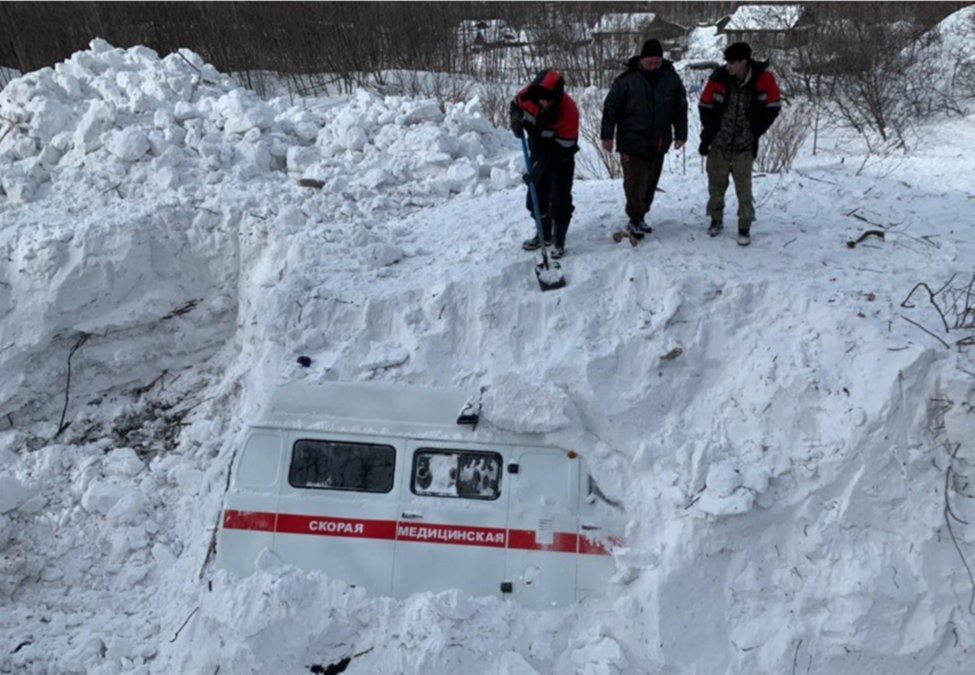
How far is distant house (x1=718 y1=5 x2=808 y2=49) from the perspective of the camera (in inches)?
808

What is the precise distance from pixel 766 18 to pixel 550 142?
18.6m

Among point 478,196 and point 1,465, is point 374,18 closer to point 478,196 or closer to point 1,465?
point 478,196

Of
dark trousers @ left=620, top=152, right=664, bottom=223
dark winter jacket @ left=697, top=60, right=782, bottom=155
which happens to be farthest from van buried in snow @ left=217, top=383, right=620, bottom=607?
dark winter jacket @ left=697, top=60, right=782, bottom=155

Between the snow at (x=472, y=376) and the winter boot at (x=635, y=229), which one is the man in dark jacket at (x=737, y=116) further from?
the winter boot at (x=635, y=229)

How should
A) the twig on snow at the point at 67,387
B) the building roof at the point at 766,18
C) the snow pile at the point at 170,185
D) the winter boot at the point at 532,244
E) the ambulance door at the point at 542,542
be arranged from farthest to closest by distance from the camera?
the building roof at the point at 766,18 < the snow pile at the point at 170,185 < the twig on snow at the point at 67,387 < the winter boot at the point at 532,244 < the ambulance door at the point at 542,542

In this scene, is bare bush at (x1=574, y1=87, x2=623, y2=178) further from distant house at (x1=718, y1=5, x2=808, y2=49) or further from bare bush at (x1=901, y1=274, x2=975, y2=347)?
distant house at (x1=718, y1=5, x2=808, y2=49)

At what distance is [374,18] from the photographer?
754 inches

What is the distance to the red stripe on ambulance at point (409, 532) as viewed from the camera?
4.79m

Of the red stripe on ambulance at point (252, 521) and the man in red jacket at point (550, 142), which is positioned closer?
the red stripe on ambulance at point (252, 521)

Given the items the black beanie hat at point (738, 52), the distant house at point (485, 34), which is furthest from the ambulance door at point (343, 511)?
the distant house at point (485, 34)

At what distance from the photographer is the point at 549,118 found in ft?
19.0

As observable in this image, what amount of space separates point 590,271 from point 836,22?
18.0 m

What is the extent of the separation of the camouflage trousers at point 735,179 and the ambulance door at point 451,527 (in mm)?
2957

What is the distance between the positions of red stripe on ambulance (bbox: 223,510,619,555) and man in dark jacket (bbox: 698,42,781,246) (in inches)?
121
